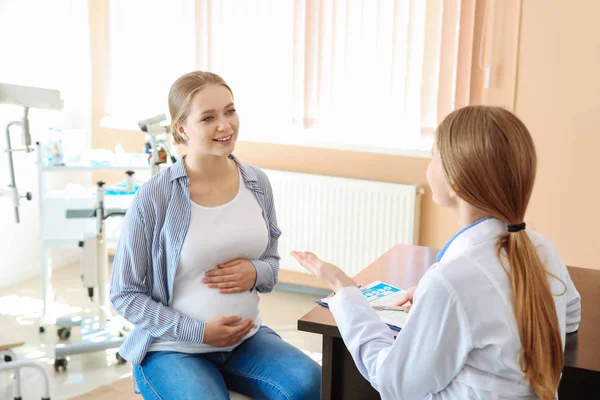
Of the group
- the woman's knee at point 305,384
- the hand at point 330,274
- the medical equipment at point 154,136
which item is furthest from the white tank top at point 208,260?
the medical equipment at point 154,136

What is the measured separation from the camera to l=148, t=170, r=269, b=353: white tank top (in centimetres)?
208

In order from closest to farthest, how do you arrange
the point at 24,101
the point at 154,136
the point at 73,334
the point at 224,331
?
the point at 224,331 → the point at 24,101 → the point at 154,136 → the point at 73,334

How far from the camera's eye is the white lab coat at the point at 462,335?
136cm

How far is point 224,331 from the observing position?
204 cm

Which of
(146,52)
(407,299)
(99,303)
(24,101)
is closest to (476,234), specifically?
(407,299)

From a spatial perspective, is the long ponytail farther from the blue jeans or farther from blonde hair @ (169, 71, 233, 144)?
blonde hair @ (169, 71, 233, 144)

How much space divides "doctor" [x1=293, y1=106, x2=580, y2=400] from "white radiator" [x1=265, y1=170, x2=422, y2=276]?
249 cm

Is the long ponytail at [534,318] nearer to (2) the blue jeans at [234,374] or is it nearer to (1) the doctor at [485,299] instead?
(1) the doctor at [485,299]

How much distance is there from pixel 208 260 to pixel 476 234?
90 centimetres

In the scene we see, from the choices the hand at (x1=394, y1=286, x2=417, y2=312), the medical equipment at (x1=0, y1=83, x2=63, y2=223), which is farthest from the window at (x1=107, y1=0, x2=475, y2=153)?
the hand at (x1=394, y1=286, x2=417, y2=312)

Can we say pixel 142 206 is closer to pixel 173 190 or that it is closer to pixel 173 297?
pixel 173 190

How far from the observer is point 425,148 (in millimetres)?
3924

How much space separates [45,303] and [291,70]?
69.3 inches

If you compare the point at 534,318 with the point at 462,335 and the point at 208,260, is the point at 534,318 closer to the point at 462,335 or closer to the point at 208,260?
the point at 462,335
